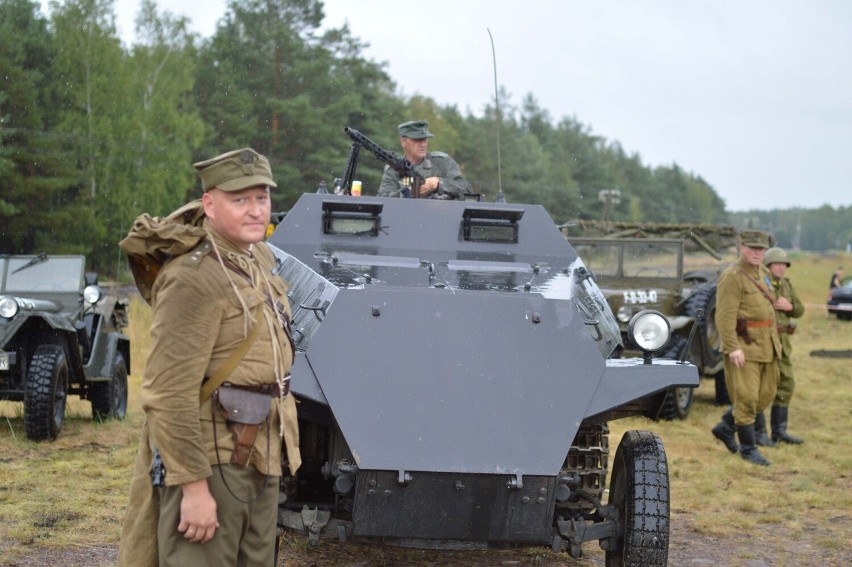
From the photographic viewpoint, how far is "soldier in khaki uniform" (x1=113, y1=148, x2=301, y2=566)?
3.17 meters

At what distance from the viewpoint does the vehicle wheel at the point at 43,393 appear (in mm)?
8742

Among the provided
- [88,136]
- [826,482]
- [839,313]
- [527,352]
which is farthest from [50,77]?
[527,352]

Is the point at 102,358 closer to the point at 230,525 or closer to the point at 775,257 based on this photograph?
the point at 775,257

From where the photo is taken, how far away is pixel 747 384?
8.89 meters

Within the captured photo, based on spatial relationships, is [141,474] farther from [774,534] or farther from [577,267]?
[774,534]

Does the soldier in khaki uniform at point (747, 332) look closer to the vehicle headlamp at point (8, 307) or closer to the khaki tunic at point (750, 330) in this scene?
the khaki tunic at point (750, 330)

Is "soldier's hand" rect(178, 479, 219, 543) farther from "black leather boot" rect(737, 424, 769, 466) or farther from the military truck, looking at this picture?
the military truck

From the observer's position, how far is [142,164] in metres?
29.9

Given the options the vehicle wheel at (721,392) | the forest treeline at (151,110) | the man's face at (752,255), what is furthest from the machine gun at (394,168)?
the forest treeline at (151,110)

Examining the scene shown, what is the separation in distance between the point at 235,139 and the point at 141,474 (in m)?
27.1

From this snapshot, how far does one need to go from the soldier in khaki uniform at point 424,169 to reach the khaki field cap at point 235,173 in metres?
4.04

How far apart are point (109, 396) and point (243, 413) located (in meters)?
7.43

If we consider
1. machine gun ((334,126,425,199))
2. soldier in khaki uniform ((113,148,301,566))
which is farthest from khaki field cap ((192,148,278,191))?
machine gun ((334,126,425,199))

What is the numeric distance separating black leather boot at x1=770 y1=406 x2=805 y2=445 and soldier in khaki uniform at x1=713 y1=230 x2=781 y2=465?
1.00 metres
